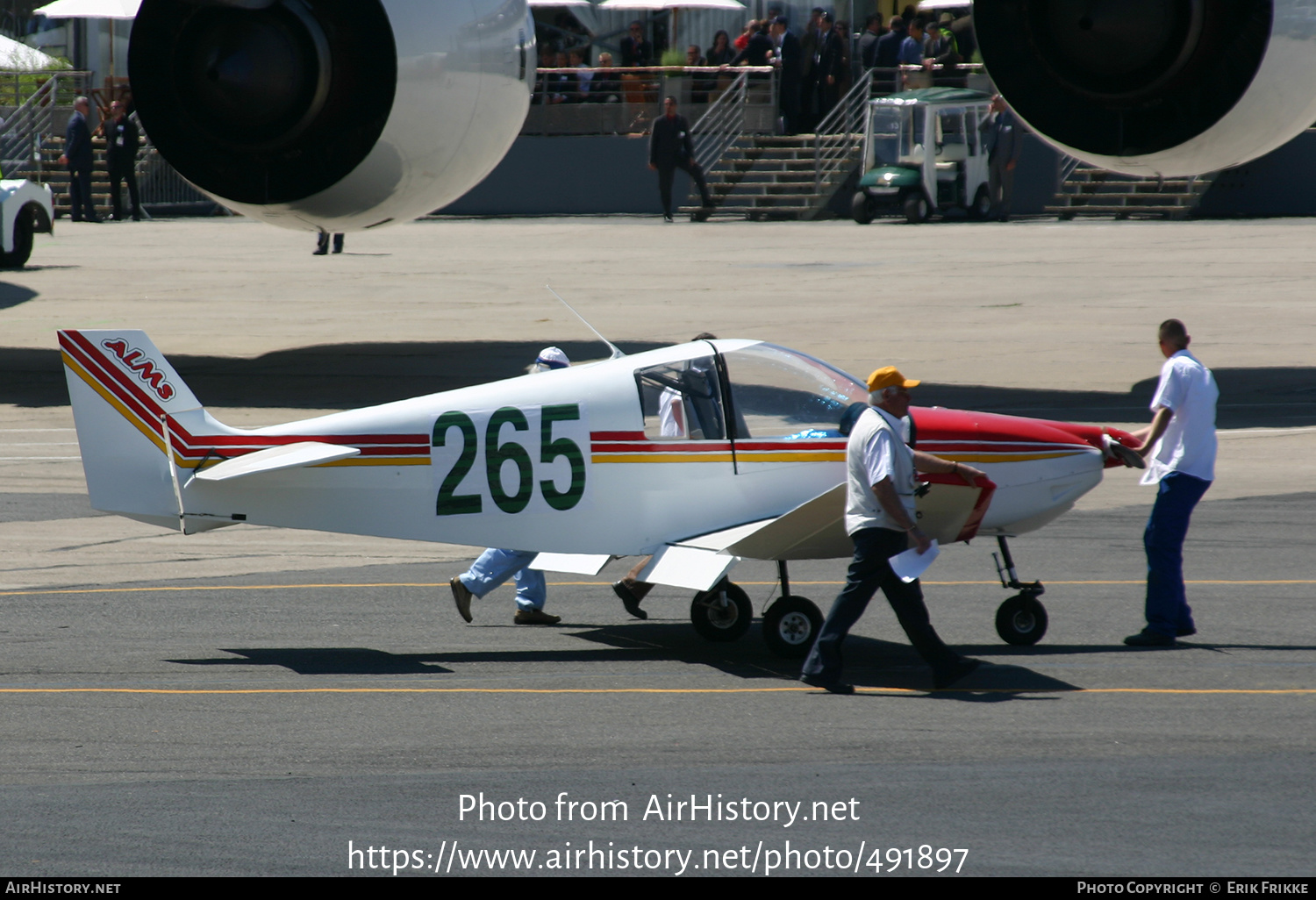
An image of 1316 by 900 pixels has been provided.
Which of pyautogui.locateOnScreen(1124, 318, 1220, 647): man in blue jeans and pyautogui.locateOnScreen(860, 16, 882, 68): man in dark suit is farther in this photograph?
pyautogui.locateOnScreen(860, 16, 882, 68): man in dark suit

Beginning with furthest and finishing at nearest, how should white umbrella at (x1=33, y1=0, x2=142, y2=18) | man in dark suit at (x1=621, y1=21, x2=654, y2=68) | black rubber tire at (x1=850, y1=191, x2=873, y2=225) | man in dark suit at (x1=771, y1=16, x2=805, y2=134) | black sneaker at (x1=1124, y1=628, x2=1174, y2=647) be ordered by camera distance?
1. man in dark suit at (x1=621, y1=21, x2=654, y2=68)
2. man in dark suit at (x1=771, y1=16, x2=805, y2=134)
3. black rubber tire at (x1=850, y1=191, x2=873, y2=225)
4. white umbrella at (x1=33, y1=0, x2=142, y2=18)
5. black sneaker at (x1=1124, y1=628, x2=1174, y2=647)

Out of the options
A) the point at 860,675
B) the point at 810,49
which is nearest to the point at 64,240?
the point at 810,49

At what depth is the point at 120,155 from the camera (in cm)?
4975

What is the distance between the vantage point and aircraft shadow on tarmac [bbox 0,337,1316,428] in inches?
800

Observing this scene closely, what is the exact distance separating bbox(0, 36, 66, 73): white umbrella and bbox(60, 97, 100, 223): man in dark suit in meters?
2.12

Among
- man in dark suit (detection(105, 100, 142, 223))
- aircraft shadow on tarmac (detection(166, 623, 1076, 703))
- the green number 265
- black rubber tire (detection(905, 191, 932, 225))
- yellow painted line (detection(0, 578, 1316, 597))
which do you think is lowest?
yellow painted line (detection(0, 578, 1316, 597))

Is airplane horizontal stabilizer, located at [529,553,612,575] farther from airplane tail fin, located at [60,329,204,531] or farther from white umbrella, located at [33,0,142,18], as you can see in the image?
white umbrella, located at [33,0,142,18]

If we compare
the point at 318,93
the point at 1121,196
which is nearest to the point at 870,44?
the point at 1121,196

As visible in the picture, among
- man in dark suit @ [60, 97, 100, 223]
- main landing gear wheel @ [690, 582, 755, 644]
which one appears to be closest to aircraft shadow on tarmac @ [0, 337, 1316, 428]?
main landing gear wheel @ [690, 582, 755, 644]

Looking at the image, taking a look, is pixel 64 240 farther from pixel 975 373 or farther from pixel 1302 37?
pixel 1302 37

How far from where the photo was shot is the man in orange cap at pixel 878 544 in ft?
32.6

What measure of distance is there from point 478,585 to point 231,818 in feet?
14.5

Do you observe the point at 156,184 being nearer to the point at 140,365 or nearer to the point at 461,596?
the point at 140,365

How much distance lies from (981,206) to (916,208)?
2.28 m
